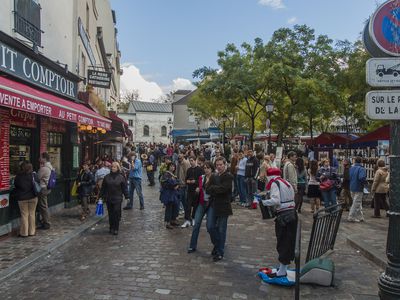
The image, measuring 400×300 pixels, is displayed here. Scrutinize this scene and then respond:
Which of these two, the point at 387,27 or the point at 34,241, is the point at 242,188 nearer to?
the point at 34,241

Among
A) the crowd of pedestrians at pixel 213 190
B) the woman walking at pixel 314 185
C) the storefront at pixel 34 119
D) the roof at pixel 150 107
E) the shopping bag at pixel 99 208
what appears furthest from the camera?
the roof at pixel 150 107

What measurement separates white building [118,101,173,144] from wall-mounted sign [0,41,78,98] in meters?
64.4

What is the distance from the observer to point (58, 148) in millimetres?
12086

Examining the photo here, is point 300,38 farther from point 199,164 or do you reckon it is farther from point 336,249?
point 336,249

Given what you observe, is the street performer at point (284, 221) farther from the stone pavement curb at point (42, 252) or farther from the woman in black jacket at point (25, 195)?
the woman in black jacket at point (25, 195)

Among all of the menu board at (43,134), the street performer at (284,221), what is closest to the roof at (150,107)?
the menu board at (43,134)

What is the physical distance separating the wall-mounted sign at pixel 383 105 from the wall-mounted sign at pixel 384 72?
0.13 meters

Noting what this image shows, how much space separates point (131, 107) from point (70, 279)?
249 ft

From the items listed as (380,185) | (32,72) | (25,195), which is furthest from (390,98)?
(32,72)

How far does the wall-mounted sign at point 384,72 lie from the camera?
170 inches

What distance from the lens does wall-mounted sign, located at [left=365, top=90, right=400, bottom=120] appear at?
4.26 metres

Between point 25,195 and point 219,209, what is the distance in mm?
4159

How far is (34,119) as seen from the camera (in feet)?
32.8

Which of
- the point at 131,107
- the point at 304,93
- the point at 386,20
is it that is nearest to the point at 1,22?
the point at 386,20
